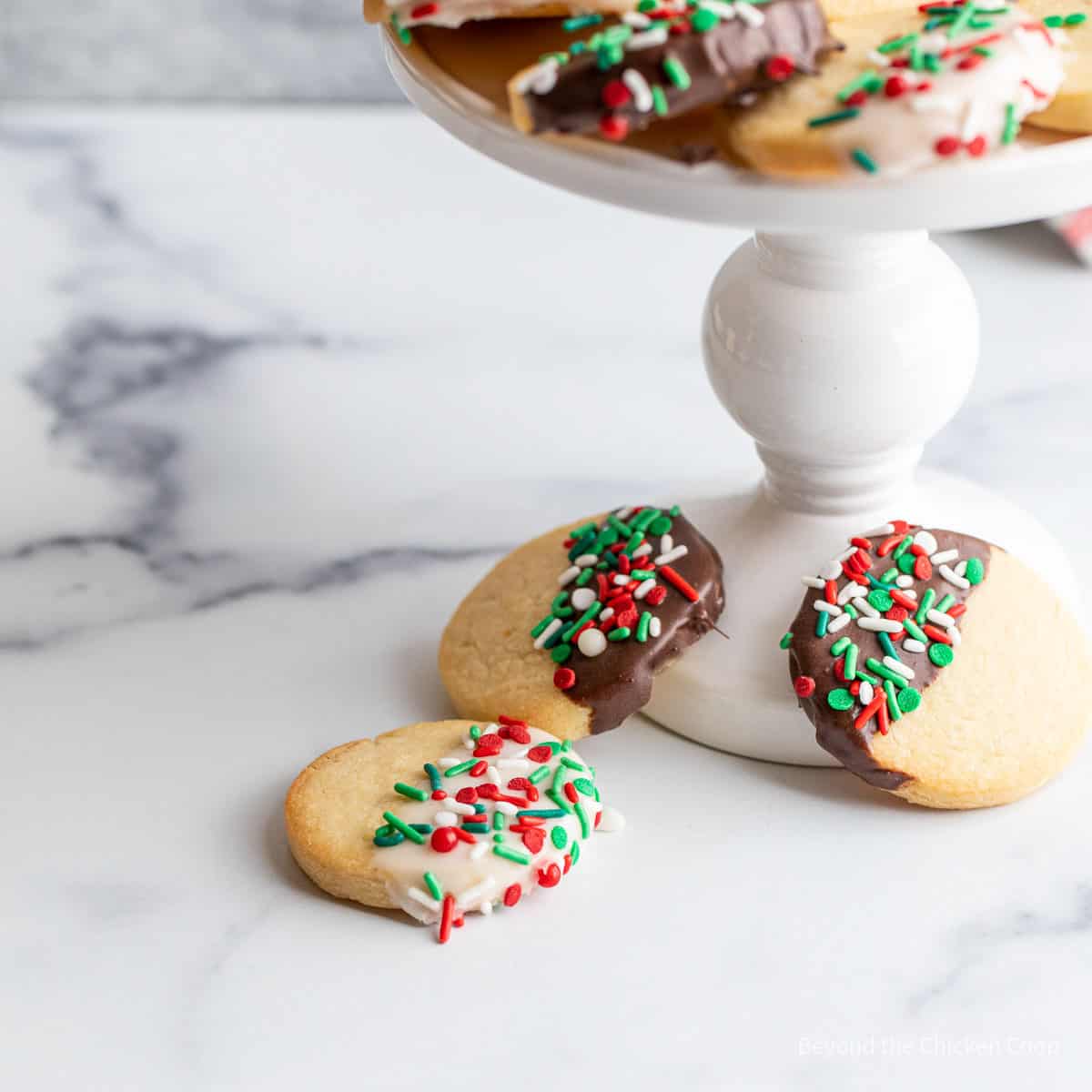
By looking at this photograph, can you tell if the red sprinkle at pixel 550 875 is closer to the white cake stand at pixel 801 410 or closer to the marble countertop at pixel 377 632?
the marble countertop at pixel 377 632

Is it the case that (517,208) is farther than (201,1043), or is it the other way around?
(517,208)

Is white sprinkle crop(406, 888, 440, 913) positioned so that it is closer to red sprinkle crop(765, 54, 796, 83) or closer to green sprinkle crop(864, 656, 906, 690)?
green sprinkle crop(864, 656, 906, 690)

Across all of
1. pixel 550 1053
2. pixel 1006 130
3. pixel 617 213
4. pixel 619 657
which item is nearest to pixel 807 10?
pixel 1006 130

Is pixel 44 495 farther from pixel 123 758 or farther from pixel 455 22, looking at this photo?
pixel 455 22

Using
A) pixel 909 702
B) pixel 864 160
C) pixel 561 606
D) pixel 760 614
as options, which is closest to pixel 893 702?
pixel 909 702

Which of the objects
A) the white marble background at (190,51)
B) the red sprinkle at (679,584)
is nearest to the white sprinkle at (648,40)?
the red sprinkle at (679,584)

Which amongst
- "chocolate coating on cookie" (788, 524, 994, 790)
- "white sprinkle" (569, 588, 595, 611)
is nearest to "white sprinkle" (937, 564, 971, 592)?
"chocolate coating on cookie" (788, 524, 994, 790)
